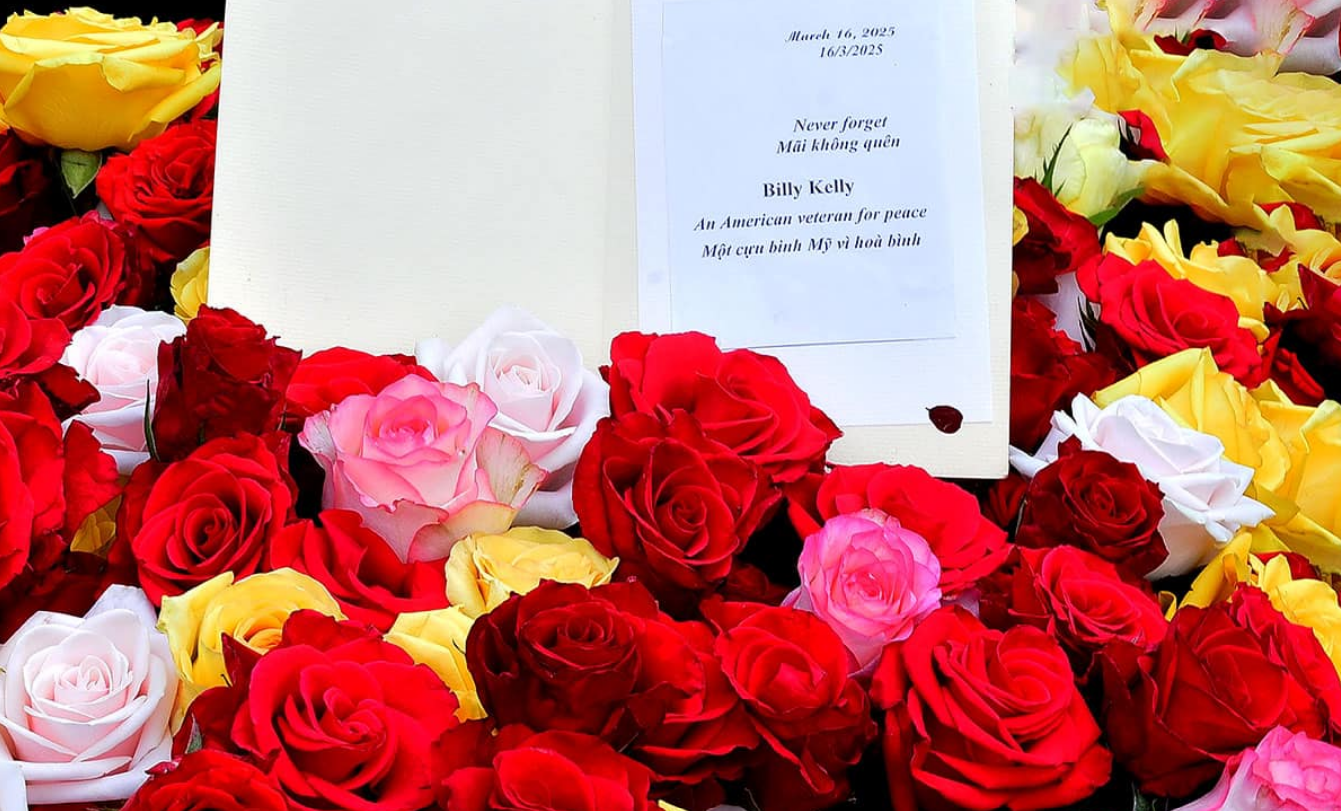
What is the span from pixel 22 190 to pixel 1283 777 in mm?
925

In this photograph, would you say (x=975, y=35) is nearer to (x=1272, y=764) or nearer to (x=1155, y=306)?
(x=1155, y=306)

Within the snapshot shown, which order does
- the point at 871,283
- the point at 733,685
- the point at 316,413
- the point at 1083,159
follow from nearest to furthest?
the point at 733,685 < the point at 316,413 < the point at 871,283 < the point at 1083,159

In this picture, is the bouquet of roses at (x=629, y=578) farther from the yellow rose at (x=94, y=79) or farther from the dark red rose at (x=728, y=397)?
the yellow rose at (x=94, y=79)

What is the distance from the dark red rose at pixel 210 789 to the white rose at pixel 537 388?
0.23m

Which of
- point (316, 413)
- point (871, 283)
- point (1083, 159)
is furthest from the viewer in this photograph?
point (1083, 159)

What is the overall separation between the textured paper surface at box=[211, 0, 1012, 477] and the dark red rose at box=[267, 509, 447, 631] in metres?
0.21

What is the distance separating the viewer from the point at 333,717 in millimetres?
475

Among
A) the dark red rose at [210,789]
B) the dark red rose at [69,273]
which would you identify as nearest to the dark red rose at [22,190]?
the dark red rose at [69,273]

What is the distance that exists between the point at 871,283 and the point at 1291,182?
413mm

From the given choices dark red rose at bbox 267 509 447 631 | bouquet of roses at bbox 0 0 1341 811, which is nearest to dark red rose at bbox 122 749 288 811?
bouquet of roses at bbox 0 0 1341 811

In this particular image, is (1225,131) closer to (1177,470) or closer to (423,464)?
(1177,470)

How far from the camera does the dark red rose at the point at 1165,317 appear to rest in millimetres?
818

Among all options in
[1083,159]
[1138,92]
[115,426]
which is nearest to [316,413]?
[115,426]

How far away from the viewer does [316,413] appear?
66 cm
